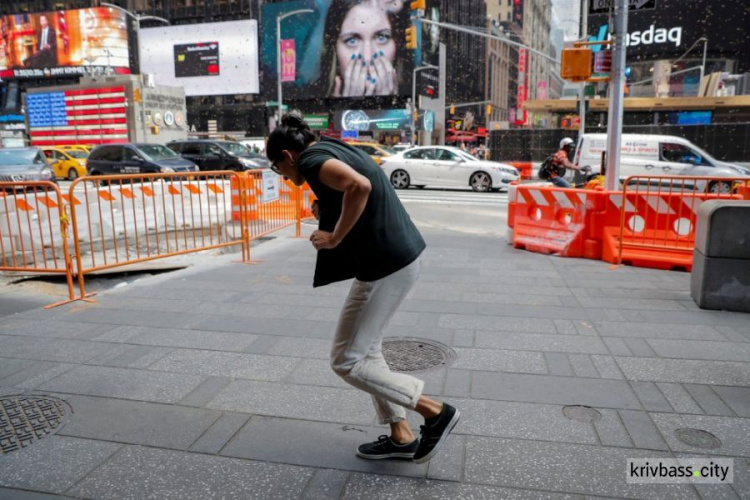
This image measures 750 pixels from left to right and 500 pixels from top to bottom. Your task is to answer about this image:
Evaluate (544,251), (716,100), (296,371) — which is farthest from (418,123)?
(296,371)

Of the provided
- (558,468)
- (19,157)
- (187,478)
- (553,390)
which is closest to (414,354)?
(553,390)

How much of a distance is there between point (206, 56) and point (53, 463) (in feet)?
226

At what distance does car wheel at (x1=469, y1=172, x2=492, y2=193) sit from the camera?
64.0 feet

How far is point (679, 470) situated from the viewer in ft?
9.34

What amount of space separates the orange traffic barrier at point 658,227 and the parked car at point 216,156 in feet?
54.8

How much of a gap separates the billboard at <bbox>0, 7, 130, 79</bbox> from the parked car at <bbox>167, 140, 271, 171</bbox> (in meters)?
51.8

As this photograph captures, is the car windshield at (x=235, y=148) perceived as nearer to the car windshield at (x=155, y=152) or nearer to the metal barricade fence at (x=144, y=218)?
the car windshield at (x=155, y=152)

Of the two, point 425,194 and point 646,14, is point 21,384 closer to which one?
point 425,194

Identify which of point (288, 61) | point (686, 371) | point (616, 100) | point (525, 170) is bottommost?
point (686, 371)

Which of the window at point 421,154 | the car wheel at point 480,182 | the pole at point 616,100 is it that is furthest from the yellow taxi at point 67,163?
Result: the pole at point 616,100

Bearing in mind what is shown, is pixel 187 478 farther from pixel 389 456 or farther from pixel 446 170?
pixel 446 170

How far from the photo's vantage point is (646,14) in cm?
3866

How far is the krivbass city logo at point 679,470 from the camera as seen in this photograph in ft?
9.08

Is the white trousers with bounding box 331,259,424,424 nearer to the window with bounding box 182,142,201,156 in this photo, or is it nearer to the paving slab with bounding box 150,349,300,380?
the paving slab with bounding box 150,349,300,380
